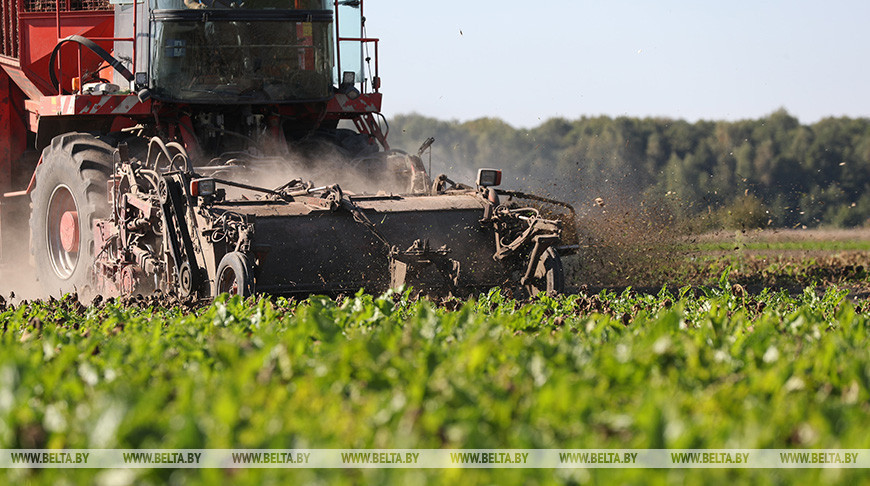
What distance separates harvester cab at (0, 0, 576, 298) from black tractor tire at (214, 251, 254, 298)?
2 cm

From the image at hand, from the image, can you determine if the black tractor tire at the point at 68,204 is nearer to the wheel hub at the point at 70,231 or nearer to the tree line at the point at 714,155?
the wheel hub at the point at 70,231

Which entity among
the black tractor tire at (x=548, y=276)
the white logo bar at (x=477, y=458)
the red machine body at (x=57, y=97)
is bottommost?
the black tractor tire at (x=548, y=276)

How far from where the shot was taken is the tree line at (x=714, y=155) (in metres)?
34.1

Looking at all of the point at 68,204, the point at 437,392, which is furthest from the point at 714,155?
the point at 437,392

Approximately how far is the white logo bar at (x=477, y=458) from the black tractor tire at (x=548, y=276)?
20.4 feet

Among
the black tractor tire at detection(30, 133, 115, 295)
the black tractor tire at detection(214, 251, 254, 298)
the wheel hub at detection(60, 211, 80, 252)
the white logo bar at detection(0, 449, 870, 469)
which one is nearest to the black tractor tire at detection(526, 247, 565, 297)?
the black tractor tire at detection(214, 251, 254, 298)

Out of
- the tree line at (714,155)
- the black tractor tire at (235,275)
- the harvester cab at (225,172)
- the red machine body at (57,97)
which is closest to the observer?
the black tractor tire at (235,275)

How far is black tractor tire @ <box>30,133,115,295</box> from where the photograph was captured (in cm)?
1017

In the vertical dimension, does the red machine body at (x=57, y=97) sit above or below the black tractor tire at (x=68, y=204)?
above

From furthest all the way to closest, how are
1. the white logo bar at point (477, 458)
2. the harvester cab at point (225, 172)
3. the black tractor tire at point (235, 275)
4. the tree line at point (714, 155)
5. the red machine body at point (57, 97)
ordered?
1. the tree line at point (714, 155)
2. the red machine body at point (57, 97)
3. the harvester cab at point (225, 172)
4. the black tractor tire at point (235, 275)
5. the white logo bar at point (477, 458)

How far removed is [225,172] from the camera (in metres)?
10.0

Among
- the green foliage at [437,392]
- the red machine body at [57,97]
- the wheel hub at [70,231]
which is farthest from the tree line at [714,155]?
the green foliage at [437,392]

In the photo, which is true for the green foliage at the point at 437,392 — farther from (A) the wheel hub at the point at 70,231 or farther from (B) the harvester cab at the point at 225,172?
(A) the wheel hub at the point at 70,231

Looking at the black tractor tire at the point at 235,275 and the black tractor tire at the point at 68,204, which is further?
the black tractor tire at the point at 68,204
